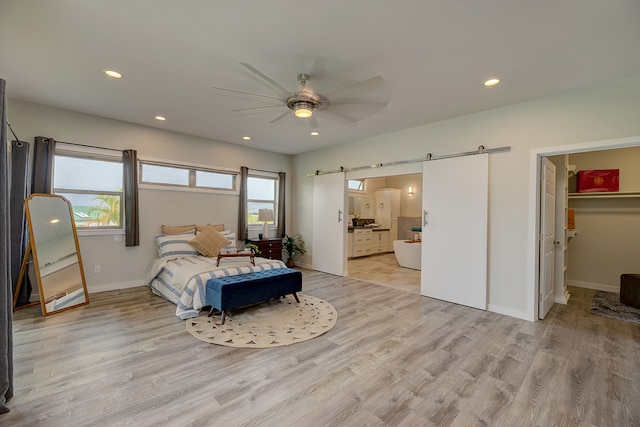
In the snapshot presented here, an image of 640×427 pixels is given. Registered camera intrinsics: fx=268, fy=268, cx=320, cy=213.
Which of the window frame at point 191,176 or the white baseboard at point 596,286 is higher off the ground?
the window frame at point 191,176

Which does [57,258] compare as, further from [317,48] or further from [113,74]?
[317,48]

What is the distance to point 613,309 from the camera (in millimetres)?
3773

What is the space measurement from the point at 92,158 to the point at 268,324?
396 cm

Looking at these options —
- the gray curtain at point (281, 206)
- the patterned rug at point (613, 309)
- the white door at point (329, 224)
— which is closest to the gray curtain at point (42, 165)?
the gray curtain at point (281, 206)

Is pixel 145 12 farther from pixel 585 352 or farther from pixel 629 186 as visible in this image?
pixel 629 186

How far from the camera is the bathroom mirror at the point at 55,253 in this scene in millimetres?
3535

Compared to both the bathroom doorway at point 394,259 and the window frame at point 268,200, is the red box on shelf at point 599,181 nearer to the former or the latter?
the bathroom doorway at point 394,259

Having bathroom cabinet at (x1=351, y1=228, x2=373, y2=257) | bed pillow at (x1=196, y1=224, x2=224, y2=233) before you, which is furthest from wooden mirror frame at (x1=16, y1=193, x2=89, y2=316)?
bathroom cabinet at (x1=351, y1=228, x2=373, y2=257)

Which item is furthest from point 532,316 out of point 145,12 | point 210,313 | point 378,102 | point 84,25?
point 84,25

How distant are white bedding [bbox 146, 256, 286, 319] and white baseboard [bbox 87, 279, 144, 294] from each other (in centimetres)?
23

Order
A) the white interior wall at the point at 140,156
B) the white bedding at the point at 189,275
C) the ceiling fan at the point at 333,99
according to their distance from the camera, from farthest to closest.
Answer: the white interior wall at the point at 140,156, the white bedding at the point at 189,275, the ceiling fan at the point at 333,99

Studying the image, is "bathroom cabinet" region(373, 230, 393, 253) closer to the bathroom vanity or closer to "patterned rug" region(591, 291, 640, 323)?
the bathroom vanity

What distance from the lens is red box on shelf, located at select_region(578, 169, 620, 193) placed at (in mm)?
4676

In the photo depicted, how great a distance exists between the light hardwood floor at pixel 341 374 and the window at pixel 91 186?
1585mm
